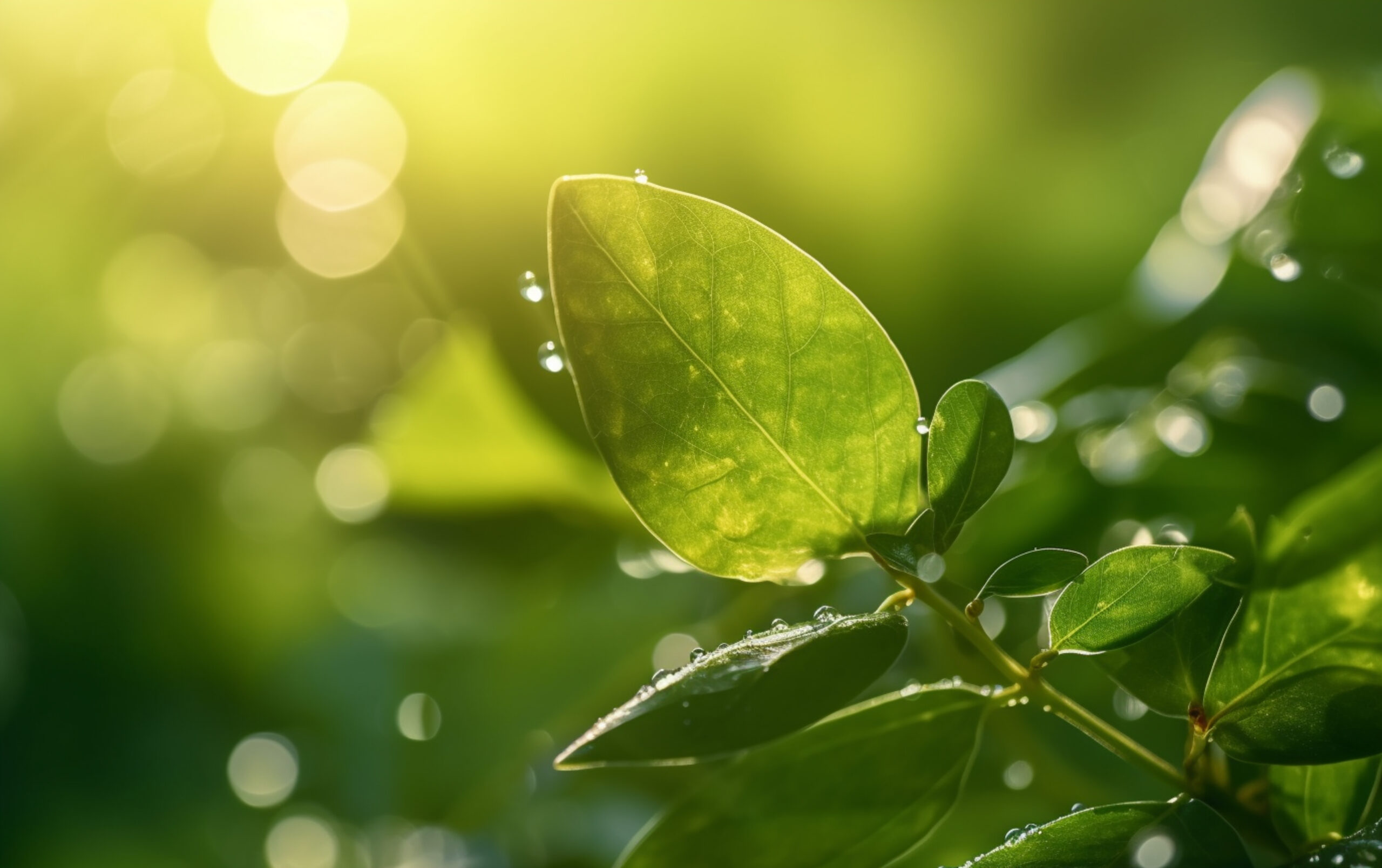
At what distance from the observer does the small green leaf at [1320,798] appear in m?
0.39

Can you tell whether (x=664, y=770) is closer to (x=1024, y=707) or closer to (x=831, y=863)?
(x=1024, y=707)

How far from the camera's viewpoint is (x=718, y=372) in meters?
0.35

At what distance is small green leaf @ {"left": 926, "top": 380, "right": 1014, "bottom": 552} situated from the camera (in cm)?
36

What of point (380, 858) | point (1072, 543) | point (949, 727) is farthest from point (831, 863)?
point (380, 858)

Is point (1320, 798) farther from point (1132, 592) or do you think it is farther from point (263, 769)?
point (263, 769)

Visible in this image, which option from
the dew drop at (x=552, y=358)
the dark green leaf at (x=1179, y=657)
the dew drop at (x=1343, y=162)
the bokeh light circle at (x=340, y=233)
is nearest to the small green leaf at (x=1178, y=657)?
the dark green leaf at (x=1179, y=657)

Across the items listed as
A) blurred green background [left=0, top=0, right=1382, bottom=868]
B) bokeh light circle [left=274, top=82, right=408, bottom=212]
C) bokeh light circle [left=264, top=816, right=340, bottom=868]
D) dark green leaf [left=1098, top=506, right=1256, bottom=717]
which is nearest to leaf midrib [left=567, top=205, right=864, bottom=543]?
dark green leaf [left=1098, top=506, right=1256, bottom=717]

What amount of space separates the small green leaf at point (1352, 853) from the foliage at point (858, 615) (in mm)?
21

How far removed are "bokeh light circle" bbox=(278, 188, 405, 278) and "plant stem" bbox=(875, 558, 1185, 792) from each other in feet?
3.64

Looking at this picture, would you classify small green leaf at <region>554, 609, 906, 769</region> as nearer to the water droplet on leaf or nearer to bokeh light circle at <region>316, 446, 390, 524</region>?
the water droplet on leaf

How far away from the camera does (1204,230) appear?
80 cm

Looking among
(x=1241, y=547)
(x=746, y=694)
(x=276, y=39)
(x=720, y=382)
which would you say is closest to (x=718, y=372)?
(x=720, y=382)

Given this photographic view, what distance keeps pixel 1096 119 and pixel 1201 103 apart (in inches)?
6.7

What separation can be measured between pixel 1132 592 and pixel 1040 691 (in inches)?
2.2
